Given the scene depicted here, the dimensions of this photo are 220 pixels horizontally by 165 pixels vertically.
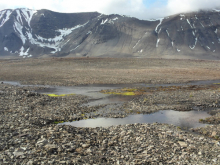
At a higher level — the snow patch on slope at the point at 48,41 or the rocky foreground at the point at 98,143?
the snow patch on slope at the point at 48,41

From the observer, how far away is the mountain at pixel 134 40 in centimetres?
14250

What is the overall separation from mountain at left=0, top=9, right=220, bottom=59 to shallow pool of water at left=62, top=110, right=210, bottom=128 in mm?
111843

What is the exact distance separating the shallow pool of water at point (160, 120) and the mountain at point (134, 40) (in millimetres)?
111843

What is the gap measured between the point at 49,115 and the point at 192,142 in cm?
1144

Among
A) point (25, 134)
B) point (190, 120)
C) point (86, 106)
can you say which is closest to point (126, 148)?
point (25, 134)

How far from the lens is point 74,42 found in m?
173

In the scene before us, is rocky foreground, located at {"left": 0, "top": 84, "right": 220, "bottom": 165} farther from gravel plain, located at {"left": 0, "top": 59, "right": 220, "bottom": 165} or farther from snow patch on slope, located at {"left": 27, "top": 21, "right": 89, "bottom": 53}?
snow patch on slope, located at {"left": 27, "top": 21, "right": 89, "bottom": 53}

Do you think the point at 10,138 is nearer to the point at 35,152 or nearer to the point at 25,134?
the point at 25,134

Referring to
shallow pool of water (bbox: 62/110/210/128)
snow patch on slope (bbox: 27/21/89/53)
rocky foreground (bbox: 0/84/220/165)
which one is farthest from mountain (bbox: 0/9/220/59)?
rocky foreground (bbox: 0/84/220/165)

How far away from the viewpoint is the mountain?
142 meters

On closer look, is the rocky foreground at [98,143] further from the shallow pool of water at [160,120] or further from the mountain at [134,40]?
the mountain at [134,40]

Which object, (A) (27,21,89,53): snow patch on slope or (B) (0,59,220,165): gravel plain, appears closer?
(B) (0,59,220,165): gravel plain

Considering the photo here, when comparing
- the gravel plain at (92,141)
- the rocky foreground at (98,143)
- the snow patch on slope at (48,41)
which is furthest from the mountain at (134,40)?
the rocky foreground at (98,143)

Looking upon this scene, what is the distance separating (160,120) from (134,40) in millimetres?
139468
